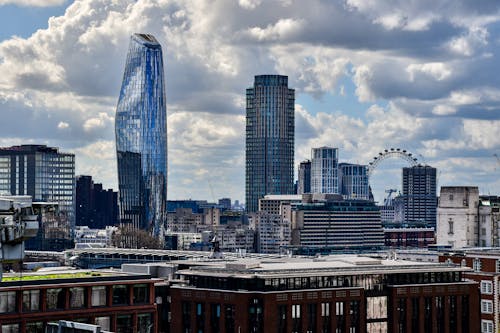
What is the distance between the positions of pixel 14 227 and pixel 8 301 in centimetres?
6848

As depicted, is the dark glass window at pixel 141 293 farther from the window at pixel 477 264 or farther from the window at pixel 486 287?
the window at pixel 477 264

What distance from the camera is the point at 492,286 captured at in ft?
578

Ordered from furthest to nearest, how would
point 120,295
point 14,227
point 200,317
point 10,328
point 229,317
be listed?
point 200,317 → point 229,317 → point 120,295 → point 10,328 → point 14,227

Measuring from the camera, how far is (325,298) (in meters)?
153

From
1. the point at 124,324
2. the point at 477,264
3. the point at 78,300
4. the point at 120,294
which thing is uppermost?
the point at 477,264

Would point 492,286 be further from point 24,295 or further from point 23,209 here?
point 23,209

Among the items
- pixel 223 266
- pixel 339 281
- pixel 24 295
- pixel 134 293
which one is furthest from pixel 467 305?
pixel 24 295

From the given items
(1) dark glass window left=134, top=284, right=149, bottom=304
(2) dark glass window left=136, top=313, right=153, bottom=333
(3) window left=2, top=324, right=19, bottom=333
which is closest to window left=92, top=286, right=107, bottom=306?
(1) dark glass window left=134, top=284, right=149, bottom=304

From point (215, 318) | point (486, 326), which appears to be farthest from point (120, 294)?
point (486, 326)

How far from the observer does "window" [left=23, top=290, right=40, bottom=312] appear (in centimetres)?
10806

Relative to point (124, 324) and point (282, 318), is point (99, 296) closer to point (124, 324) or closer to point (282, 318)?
point (124, 324)

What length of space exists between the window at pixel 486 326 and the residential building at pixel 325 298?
272 inches

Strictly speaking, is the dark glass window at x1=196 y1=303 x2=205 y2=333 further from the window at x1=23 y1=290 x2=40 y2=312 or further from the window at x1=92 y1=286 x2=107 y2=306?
the window at x1=23 y1=290 x2=40 y2=312

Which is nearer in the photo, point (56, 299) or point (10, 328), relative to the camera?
point (10, 328)
